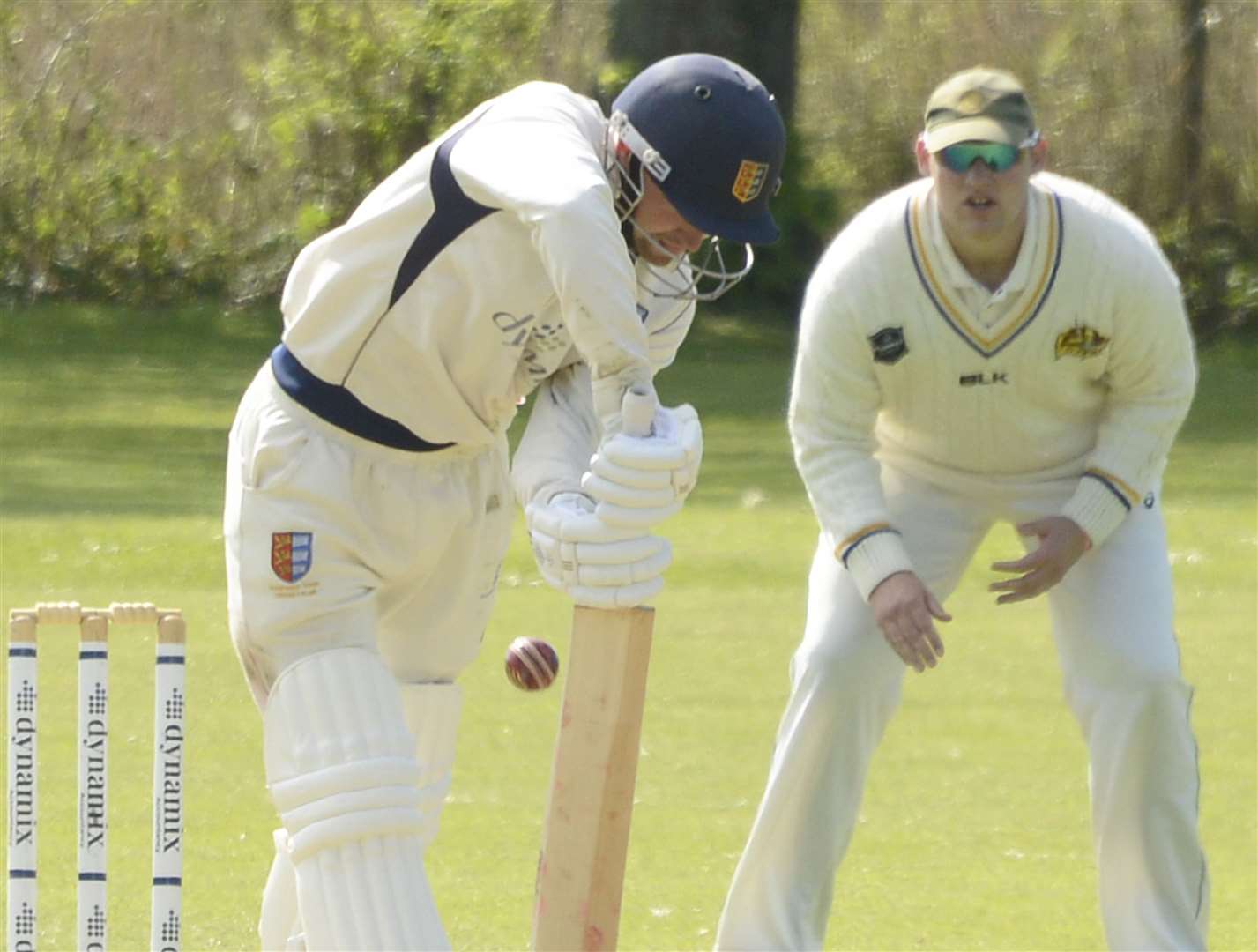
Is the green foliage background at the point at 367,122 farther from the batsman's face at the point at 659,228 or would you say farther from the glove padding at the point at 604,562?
the glove padding at the point at 604,562

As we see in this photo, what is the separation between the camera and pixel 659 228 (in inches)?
131

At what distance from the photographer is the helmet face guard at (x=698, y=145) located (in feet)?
10.7

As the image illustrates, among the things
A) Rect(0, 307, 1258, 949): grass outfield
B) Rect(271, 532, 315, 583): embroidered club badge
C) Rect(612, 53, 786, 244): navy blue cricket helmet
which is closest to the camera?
Rect(612, 53, 786, 244): navy blue cricket helmet

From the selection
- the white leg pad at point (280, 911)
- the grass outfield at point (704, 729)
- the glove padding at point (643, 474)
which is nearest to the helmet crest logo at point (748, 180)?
the glove padding at point (643, 474)

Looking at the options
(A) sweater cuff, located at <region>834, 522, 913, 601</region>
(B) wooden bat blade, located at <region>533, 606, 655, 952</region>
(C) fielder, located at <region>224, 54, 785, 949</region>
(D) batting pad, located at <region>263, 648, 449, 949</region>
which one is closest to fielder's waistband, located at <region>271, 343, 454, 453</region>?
(C) fielder, located at <region>224, 54, 785, 949</region>

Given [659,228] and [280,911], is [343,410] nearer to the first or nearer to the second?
[659,228]

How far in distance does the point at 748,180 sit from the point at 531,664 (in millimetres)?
804

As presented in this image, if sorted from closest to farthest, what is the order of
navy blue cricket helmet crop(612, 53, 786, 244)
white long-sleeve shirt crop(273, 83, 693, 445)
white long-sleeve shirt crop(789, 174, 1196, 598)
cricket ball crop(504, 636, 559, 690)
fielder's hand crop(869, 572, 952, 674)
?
white long-sleeve shirt crop(273, 83, 693, 445)
navy blue cricket helmet crop(612, 53, 786, 244)
cricket ball crop(504, 636, 559, 690)
fielder's hand crop(869, 572, 952, 674)
white long-sleeve shirt crop(789, 174, 1196, 598)

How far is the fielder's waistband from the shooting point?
136 inches

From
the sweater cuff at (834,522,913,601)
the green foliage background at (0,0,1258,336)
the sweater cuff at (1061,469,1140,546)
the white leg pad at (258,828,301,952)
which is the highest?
the sweater cuff at (1061,469,1140,546)

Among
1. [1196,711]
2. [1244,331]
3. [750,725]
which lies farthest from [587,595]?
[1244,331]

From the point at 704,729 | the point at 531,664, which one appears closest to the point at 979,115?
the point at 531,664

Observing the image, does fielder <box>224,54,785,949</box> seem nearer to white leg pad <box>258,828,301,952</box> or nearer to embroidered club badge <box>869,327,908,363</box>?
white leg pad <box>258,828,301,952</box>

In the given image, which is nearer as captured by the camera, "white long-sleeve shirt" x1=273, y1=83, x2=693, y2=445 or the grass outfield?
"white long-sleeve shirt" x1=273, y1=83, x2=693, y2=445
